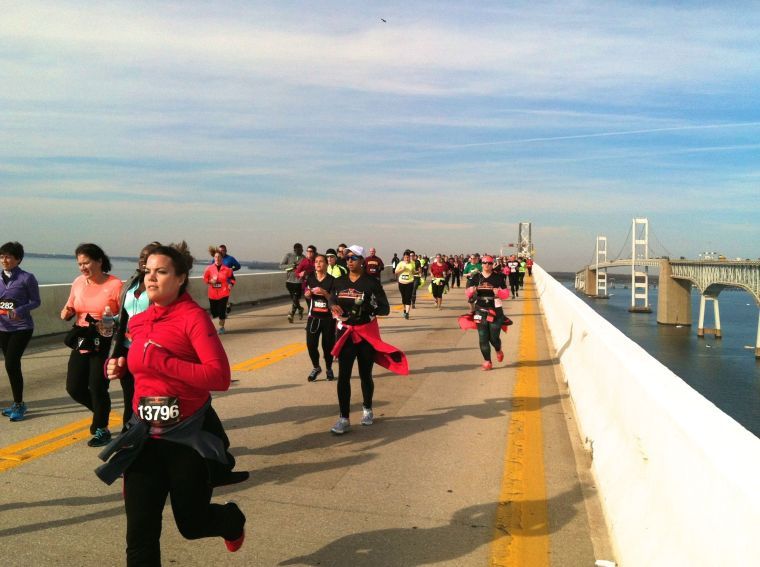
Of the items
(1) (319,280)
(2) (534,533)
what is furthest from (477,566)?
(1) (319,280)

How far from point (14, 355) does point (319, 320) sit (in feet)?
12.4

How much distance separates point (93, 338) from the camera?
6062 millimetres

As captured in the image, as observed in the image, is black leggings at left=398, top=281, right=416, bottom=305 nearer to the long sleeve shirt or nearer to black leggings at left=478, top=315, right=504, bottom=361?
black leggings at left=478, top=315, right=504, bottom=361

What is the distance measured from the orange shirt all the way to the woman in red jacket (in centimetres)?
308

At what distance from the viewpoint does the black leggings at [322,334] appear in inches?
376

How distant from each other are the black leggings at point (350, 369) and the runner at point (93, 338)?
212 centimetres

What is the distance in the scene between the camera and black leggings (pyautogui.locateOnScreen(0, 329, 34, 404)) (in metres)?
7.18

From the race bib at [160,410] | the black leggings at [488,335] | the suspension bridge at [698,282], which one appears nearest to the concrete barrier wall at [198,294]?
the race bib at [160,410]

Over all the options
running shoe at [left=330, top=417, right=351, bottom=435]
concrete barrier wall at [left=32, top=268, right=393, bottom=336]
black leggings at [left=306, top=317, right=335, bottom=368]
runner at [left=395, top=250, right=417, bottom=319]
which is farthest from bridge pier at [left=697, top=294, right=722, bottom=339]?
running shoe at [left=330, top=417, right=351, bottom=435]

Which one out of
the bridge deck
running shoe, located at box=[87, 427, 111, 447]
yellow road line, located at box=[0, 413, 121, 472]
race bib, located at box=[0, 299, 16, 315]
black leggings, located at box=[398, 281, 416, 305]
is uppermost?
race bib, located at box=[0, 299, 16, 315]

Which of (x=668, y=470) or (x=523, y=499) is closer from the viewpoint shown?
(x=668, y=470)

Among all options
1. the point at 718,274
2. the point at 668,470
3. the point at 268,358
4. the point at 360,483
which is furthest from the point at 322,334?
the point at 718,274

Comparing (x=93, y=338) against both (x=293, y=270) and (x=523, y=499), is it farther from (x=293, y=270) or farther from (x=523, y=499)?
(x=293, y=270)

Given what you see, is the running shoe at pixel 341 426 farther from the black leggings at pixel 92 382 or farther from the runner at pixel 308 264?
the runner at pixel 308 264
